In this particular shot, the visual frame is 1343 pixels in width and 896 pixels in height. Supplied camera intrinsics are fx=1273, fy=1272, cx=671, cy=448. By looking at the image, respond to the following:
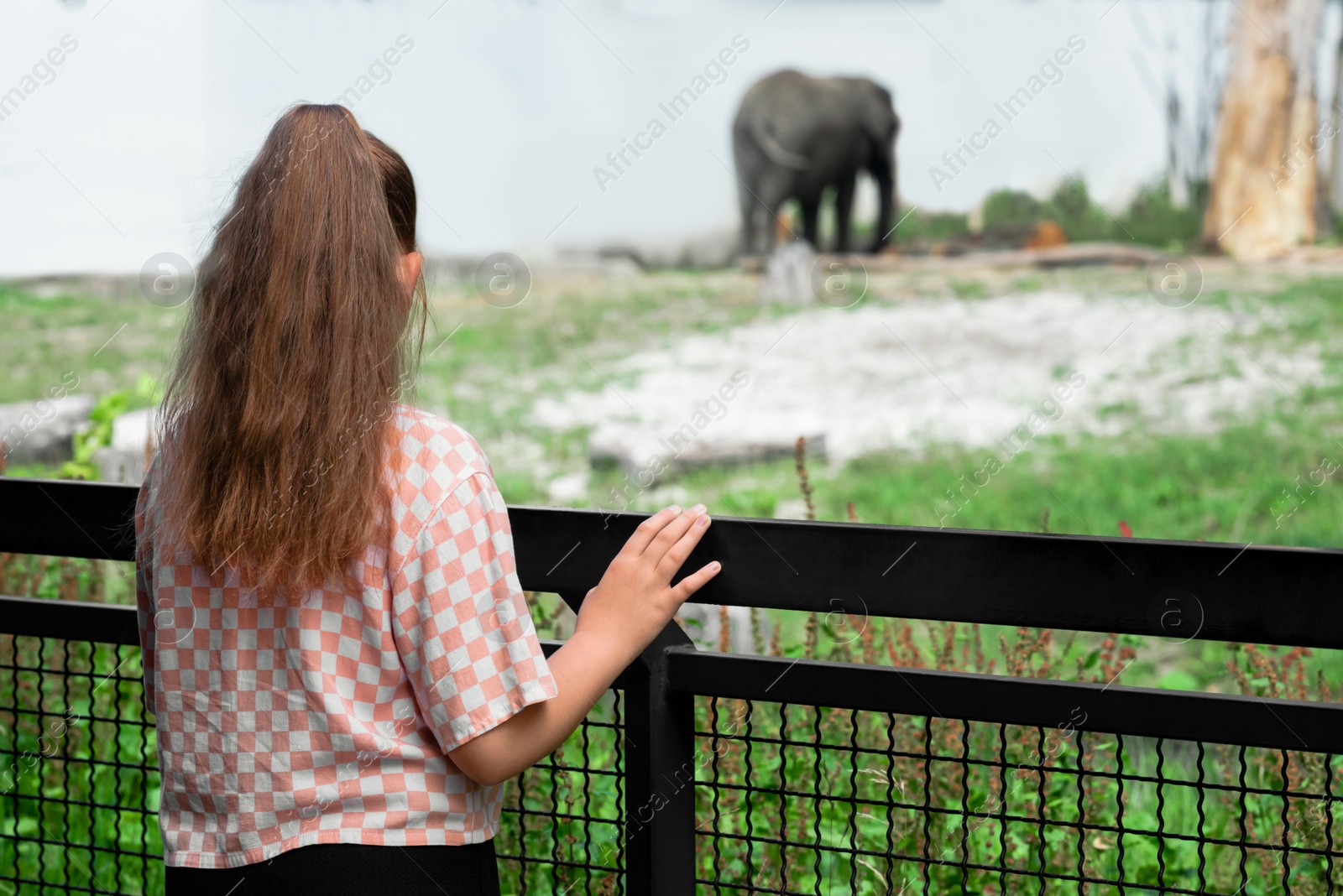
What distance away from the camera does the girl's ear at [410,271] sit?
116 cm

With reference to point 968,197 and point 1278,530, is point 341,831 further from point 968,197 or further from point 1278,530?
point 968,197

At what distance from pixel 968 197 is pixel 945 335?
2163 mm

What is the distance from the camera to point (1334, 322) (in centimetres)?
986

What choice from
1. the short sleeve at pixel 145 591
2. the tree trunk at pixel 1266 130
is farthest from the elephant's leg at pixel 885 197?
the short sleeve at pixel 145 591

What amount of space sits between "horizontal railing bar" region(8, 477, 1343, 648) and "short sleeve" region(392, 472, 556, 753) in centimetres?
23

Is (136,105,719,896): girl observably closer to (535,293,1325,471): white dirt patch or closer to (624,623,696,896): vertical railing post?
(624,623,696,896): vertical railing post

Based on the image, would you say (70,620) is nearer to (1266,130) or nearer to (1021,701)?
(1021,701)

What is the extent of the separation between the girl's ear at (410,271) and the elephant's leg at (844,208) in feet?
39.6

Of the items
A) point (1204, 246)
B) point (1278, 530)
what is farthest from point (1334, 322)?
point (1278, 530)

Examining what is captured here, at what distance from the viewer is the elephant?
12602 millimetres

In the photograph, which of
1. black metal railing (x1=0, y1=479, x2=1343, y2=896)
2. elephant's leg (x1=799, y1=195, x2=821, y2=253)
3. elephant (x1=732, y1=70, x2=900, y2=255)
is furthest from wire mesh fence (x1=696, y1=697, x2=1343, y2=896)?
elephant's leg (x1=799, y1=195, x2=821, y2=253)

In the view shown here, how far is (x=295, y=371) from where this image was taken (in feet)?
3.51

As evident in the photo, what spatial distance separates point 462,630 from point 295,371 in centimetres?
26

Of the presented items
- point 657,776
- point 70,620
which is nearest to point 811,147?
point 70,620
